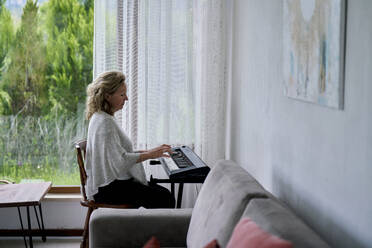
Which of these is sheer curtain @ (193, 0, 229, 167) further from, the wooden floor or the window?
the wooden floor

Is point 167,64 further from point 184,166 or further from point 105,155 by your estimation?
point 184,166

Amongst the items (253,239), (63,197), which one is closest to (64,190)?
(63,197)

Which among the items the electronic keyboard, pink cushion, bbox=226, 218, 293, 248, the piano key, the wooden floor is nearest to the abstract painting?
pink cushion, bbox=226, 218, 293, 248

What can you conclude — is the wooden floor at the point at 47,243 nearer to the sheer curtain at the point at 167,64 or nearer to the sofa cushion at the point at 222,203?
the sheer curtain at the point at 167,64

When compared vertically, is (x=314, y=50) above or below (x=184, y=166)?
above

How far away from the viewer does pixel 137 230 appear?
2.61 meters

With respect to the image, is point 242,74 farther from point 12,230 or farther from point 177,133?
point 12,230

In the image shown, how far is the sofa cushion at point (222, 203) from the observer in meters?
1.90

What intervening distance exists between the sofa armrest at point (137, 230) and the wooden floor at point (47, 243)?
4.72ft

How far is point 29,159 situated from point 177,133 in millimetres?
1218

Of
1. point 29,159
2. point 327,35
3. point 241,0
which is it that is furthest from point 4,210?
point 327,35

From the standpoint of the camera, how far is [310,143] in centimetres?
210

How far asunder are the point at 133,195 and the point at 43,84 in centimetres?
145

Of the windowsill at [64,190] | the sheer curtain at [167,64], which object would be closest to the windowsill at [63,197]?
the windowsill at [64,190]
